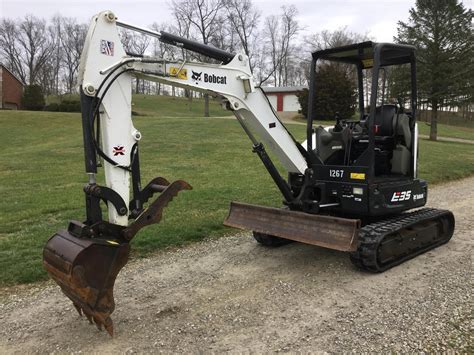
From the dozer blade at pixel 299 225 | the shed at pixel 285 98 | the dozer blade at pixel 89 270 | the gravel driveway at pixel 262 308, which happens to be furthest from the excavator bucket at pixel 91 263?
the shed at pixel 285 98

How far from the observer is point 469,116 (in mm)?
55688

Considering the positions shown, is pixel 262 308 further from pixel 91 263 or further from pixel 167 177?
pixel 167 177

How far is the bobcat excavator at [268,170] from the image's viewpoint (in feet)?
12.3

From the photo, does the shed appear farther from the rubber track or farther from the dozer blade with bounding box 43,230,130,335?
the dozer blade with bounding box 43,230,130,335

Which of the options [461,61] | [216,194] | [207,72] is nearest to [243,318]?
[207,72]

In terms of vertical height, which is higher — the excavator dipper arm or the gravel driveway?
the excavator dipper arm

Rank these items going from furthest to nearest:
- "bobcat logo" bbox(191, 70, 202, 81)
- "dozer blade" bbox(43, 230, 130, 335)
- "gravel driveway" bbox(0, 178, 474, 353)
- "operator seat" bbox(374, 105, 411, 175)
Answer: "operator seat" bbox(374, 105, 411, 175) < "bobcat logo" bbox(191, 70, 202, 81) < "gravel driveway" bbox(0, 178, 474, 353) < "dozer blade" bbox(43, 230, 130, 335)

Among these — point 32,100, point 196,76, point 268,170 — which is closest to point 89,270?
point 196,76

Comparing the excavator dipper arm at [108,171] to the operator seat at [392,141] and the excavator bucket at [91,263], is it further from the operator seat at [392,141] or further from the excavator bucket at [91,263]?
the operator seat at [392,141]

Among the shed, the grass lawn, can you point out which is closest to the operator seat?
the grass lawn

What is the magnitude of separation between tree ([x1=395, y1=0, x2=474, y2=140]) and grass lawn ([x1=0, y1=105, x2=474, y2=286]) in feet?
35.7

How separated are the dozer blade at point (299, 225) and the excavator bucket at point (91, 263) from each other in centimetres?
227

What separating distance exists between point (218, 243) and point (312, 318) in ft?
8.90

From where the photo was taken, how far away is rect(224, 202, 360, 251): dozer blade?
5.01 metres
